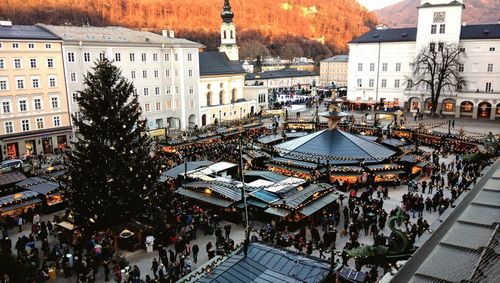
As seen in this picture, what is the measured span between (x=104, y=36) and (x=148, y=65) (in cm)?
656

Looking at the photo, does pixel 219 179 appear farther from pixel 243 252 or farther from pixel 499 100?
pixel 499 100

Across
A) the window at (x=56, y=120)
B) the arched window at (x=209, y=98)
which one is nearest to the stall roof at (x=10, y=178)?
the window at (x=56, y=120)

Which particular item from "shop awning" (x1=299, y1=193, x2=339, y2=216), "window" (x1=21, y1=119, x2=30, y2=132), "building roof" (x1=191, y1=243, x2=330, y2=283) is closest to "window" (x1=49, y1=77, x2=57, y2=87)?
"window" (x1=21, y1=119, x2=30, y2=132)

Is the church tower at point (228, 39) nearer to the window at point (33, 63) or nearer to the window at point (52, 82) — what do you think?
the window at point (52, 82)

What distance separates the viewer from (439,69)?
6134cm

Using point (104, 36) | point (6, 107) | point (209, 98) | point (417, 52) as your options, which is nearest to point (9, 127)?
point (6, 107)

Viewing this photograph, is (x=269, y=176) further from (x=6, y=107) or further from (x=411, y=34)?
(x=411, y=34)

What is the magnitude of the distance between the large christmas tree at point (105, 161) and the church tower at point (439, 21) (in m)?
55.8

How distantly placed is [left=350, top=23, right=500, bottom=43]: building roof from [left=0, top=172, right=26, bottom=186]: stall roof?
58.0 metres

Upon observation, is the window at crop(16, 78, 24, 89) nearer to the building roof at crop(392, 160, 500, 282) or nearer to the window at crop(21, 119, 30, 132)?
the window at crop(21, 119, 30, 132)

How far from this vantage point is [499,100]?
2319 inches

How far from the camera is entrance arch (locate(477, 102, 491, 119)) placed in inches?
2379

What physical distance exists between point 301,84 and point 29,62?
7668 cm

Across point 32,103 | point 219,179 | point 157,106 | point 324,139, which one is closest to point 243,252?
point 219,179
